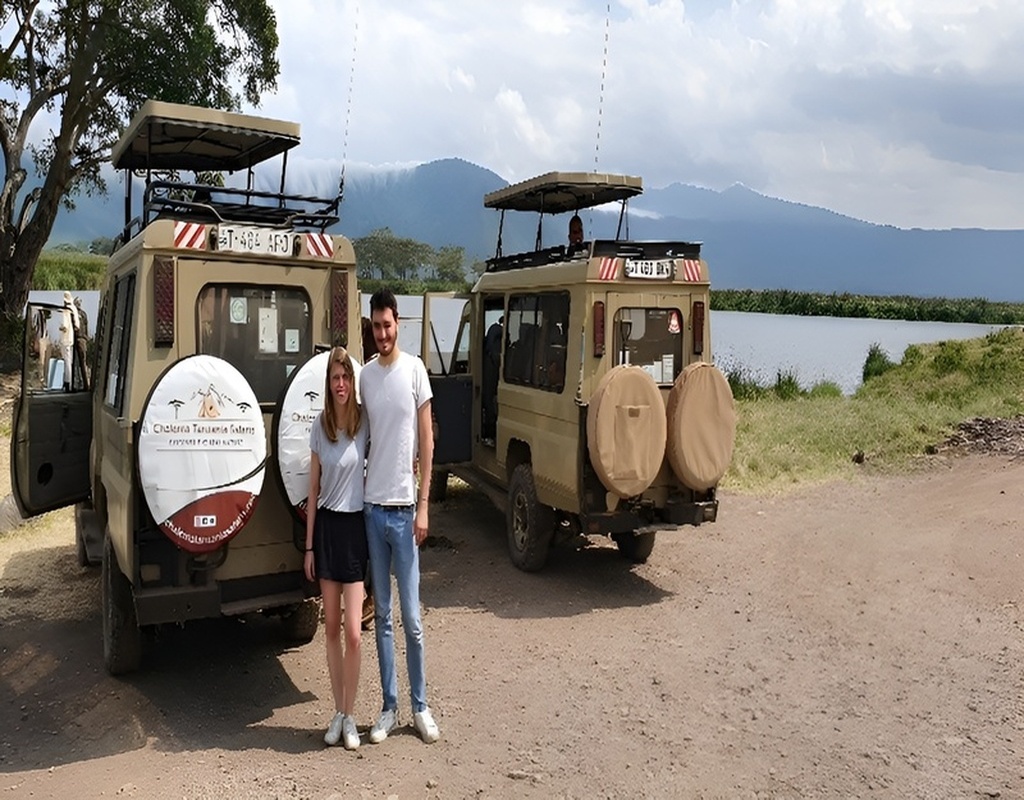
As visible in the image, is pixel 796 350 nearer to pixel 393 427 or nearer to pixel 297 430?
pixel 297 430

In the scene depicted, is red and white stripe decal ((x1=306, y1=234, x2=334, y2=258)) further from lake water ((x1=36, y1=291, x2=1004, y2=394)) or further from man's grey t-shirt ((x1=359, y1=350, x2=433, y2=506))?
lake water ((x1=36, y1=291, x2=1004, y2=394))

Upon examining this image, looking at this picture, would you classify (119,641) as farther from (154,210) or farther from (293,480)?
(154,210)

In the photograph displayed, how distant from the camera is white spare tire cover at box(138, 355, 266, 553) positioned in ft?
14.0

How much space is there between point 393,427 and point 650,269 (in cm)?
329

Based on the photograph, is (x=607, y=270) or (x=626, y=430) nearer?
(x=626, y=430)

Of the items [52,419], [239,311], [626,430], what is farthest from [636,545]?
[52,419]

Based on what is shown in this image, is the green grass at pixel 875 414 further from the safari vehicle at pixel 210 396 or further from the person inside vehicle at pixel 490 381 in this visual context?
the safari vehicle at pixel 210 396

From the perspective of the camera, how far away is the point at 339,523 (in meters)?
4.27

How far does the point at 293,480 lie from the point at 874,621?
415 cm

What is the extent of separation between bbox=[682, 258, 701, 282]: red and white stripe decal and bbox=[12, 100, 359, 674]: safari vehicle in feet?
9.59

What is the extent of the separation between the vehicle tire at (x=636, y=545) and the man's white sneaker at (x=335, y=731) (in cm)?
384

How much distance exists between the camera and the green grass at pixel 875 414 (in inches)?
451

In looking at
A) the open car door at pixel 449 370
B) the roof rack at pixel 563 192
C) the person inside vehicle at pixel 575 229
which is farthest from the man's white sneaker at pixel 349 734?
the person inside vehicle at pixel 575 229

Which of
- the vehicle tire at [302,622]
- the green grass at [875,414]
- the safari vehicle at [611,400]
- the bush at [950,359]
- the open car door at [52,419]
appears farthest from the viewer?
the bush at [950,359]
